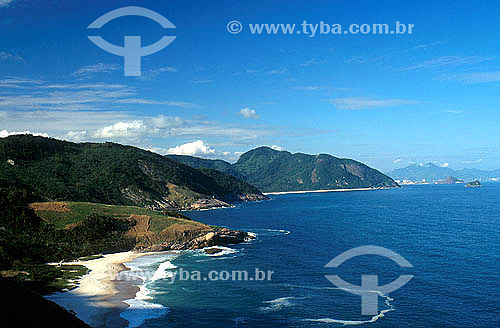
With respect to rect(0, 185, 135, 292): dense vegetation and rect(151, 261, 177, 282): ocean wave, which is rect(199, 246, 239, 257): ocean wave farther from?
rect(0, 185, 135, 292): dense vegetation

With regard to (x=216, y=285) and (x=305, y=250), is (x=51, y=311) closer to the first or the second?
(x=216, y=285)

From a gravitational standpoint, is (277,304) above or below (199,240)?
below

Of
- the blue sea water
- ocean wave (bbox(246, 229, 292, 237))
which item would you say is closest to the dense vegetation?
the blue sea water

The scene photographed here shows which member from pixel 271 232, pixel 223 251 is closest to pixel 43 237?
pixel 223 251

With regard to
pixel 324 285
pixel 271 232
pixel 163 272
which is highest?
pixel 271 232

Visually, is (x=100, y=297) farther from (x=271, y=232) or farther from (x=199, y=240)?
(x=271, y=232)

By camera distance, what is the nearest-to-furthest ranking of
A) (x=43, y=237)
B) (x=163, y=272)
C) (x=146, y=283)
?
(x=146, y=283) < (x=163, y=272) < (x=43, y=237)

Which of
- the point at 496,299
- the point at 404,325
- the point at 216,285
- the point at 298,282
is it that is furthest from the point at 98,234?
the point at 496,299

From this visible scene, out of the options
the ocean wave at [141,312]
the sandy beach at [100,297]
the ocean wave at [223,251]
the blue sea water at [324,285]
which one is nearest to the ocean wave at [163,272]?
the blue sea water at [324,285]
